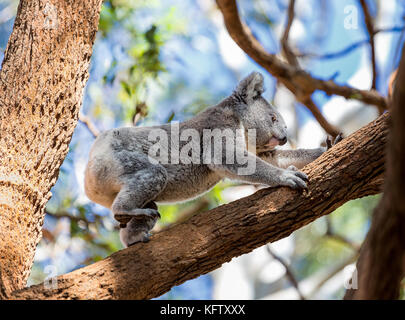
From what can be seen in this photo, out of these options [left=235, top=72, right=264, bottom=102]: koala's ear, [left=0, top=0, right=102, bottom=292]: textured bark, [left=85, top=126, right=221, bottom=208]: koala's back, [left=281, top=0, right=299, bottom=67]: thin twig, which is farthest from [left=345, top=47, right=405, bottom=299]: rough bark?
[left=281, top=0, right=299, bottom=67]: thin twig

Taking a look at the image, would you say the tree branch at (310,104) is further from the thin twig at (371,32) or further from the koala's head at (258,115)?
the thin twig at (371,32)

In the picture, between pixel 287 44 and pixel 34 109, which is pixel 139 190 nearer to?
pixel 34 109

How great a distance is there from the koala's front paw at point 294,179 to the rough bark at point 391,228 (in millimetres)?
1331

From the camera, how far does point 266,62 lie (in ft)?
→ 17.7

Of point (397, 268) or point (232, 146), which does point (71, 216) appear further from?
point (397, 268)

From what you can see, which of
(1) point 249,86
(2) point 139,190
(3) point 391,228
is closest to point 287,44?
(1) point 249,86

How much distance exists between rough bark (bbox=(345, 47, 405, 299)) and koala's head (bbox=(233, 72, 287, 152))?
264cm

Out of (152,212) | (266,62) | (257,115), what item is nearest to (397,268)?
(152,212)

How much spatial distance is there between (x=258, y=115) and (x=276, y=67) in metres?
0.99

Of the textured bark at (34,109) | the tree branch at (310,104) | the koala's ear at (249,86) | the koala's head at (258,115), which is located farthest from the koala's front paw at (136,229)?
the tree branch at (310,104)

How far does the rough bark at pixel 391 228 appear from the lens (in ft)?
5.34

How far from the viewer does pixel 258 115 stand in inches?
183
